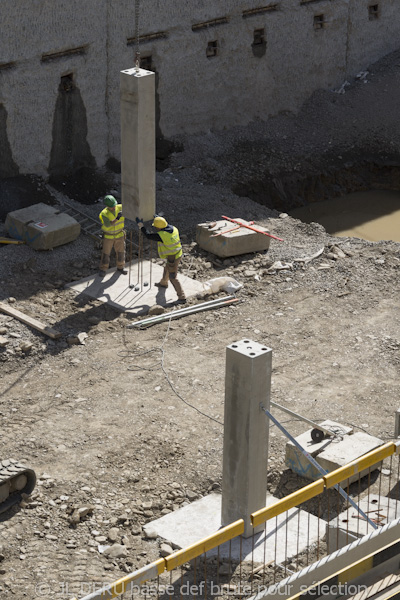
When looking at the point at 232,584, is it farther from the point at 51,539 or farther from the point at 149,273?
the point at 149,273

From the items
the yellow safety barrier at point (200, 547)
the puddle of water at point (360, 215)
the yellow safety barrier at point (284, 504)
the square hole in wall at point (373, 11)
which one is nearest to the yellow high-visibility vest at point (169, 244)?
the puddle of water at point (360, 215)

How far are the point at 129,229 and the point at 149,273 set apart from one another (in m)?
1.66

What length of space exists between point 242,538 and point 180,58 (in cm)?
1344

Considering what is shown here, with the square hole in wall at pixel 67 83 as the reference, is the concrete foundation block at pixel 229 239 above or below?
below

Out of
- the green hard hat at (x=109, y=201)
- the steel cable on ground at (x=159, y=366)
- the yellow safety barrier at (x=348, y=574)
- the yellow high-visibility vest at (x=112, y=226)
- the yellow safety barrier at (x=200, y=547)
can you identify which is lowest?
the steel cable on ground at (x=159, y=366)

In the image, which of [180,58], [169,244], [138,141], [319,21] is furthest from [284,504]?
[319,21]

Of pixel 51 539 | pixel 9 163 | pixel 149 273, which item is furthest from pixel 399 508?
pixel 9 163

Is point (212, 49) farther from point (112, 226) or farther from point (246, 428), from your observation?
A: point (246, 428)

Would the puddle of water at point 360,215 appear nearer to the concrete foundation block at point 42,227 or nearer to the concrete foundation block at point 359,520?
the concrete foundation block at point 42,227

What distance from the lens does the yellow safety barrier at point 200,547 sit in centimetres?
902

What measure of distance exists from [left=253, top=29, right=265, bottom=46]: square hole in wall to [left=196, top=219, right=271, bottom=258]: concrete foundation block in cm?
655

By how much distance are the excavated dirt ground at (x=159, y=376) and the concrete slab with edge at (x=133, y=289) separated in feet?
0.91

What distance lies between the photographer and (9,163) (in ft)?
64.5

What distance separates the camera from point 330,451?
12297mm
